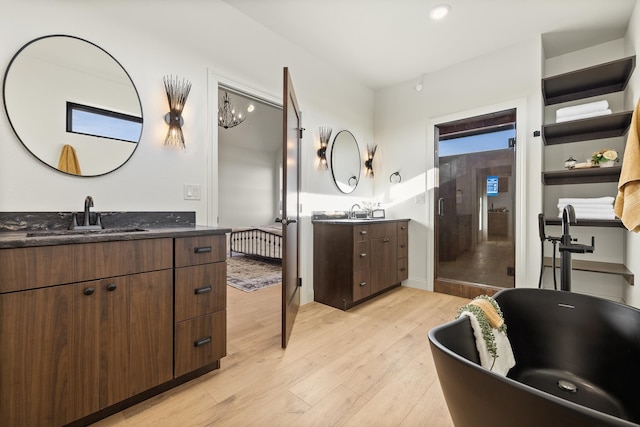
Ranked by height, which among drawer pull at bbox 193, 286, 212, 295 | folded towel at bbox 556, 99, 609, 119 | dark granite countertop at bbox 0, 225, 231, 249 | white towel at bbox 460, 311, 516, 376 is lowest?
white towel at bbox 460, 311, 516, 376

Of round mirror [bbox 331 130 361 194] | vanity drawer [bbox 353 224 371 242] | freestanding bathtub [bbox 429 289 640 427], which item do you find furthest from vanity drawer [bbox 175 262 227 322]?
round mirror [bbox 331 130 361 194]

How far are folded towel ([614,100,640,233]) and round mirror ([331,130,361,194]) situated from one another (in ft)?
7.90

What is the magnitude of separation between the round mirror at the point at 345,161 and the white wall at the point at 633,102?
2.49 metres

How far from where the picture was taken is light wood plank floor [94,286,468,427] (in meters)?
1.30

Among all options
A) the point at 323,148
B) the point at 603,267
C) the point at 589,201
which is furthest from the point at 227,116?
the point at 603,267

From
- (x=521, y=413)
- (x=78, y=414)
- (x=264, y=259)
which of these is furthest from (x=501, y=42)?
(x=264, y=259)

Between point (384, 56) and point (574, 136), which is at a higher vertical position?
point (384, 56)

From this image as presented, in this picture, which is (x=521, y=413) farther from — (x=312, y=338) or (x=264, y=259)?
(x=264, y=259)

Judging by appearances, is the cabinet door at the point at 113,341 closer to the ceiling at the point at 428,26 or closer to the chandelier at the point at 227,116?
the ceiling at the point at 428,26

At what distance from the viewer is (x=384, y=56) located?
303 centimetres

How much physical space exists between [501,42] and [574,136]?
3.99ft

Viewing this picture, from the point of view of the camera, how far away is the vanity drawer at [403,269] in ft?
10.9

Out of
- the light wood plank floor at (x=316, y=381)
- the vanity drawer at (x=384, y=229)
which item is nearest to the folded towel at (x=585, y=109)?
the vanity drawer at (x=384, y=229)

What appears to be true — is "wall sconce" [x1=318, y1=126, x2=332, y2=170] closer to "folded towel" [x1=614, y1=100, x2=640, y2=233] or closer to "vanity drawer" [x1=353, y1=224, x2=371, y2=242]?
"vanity drawer" [x1=353, y1=224, x2=371, y2=242]
